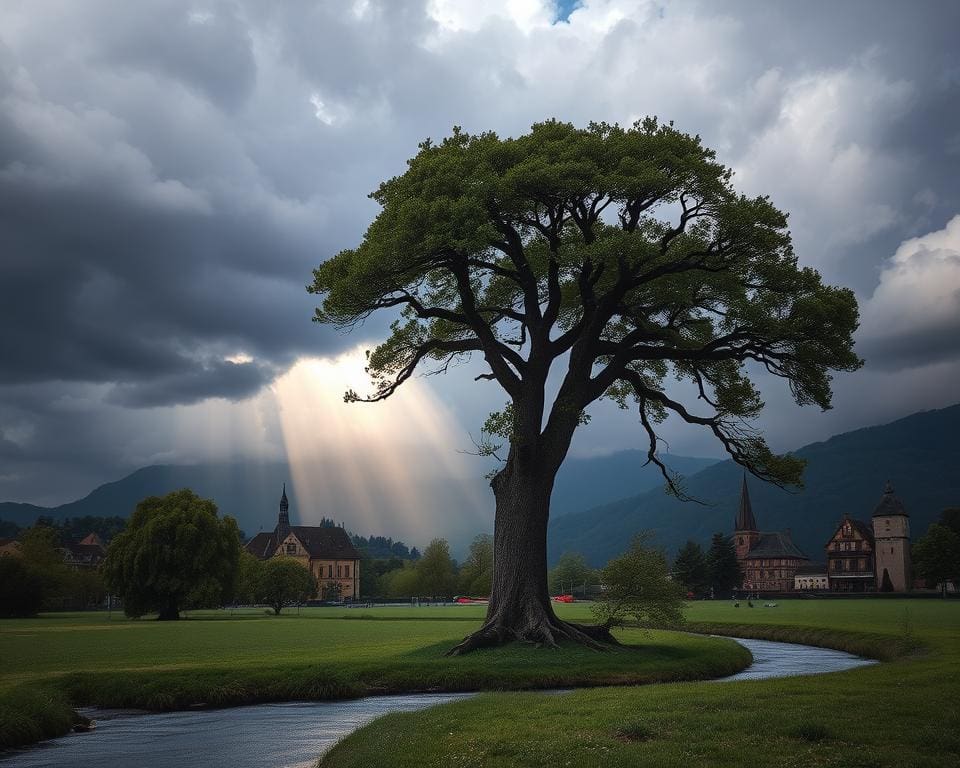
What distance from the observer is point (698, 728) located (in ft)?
50.6

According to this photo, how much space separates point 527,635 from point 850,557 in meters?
171

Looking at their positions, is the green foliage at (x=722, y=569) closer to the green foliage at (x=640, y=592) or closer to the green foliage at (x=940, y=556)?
the green foliage at (x=940, y=556)

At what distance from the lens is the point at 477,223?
29516 mm

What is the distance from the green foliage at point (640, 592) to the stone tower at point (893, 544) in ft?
446

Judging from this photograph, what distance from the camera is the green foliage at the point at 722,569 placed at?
148 m

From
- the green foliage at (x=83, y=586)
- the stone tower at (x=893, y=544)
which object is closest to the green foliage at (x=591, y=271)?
the green foliage at (x=83, y=586)

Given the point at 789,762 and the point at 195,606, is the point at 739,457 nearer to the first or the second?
the point at 789,762

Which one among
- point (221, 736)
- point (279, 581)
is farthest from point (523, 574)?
point (279, 581)

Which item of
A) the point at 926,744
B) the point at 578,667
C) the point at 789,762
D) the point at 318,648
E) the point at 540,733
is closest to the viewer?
the point at 789,762

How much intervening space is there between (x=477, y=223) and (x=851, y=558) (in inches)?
6939

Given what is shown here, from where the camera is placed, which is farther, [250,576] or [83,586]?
[83,586]

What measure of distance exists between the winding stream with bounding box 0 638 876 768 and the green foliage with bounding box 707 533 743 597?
12369 cm

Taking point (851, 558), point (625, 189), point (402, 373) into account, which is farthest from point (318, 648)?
point (851, 558)

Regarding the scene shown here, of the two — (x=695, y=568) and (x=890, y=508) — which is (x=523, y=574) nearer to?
(x=695, y=568)
